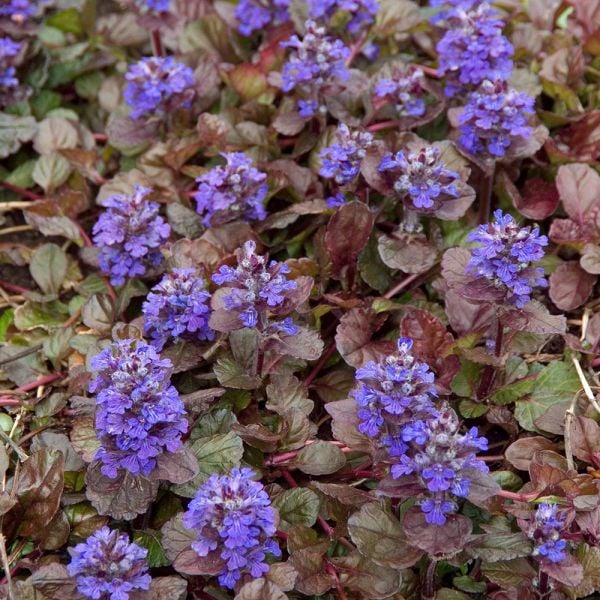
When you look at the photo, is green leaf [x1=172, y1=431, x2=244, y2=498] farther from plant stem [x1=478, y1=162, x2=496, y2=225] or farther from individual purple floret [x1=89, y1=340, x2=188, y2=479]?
plant stem [x1=478, y1=162, x2=496, y2=225]

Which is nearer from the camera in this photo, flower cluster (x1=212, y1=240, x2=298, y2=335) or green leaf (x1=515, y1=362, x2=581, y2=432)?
flower cluster (x1=212, y1=240, x2=298, y2=335)

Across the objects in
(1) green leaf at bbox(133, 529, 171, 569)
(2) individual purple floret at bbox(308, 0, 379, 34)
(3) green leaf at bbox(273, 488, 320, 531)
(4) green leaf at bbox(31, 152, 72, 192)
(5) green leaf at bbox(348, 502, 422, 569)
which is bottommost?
(1) green leaf at bbox(133, 529, 171, 569)

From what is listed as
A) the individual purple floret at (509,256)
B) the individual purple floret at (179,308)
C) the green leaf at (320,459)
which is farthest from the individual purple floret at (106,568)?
the individual purple floret at (509,256)

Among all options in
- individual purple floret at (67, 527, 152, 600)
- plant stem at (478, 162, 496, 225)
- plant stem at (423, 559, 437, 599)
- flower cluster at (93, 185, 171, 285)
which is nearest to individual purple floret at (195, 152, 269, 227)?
flower cluster at (93, 185, 171, 285)

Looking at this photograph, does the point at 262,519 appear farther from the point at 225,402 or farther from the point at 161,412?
the point at 225,402

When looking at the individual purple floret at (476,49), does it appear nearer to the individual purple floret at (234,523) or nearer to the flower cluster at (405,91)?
the flower cluster at (405,91)

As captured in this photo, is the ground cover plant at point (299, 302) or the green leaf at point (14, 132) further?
the green leaf at point (14, 132)
